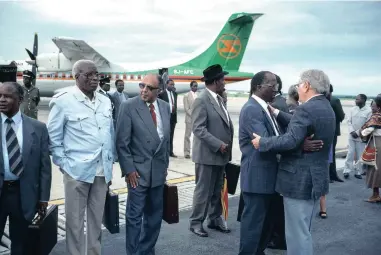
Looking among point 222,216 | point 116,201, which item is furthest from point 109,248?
point 222,216

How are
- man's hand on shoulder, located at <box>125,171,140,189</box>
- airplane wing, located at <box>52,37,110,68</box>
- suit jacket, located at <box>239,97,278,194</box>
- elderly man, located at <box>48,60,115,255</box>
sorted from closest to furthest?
1. elderly man, located at <box>48,60,115,255</box>
2. suit jacket, located at <box>239,97,278,194</box>
3. man's hand on shoulder, located at <box>125,171,140,189</box>
4. airplane wing, located at <box>52,37,110,68</box>

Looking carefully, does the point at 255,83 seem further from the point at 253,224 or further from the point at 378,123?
the point at 378,123

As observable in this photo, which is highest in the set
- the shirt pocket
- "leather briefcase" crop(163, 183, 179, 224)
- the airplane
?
the airplane

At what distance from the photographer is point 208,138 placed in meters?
4.40

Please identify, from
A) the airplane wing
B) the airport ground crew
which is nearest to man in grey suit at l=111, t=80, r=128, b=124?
the airport ground crew

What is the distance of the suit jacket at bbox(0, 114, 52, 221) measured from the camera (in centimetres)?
289

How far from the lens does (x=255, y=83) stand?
3.57 meters

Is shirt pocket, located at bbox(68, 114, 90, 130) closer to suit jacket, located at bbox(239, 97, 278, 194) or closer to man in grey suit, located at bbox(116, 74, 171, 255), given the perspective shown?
man in grey suit, located at bbox(116, 74, 171, 255)

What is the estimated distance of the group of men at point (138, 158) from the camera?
2941 mm

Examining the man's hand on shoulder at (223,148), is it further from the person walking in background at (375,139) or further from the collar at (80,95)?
the person walking in background at (375,139)

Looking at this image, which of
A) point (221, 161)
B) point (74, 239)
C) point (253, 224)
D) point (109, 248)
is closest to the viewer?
point (74, 239)

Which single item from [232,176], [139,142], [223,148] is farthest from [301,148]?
[232,176]

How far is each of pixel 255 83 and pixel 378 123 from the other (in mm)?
3510

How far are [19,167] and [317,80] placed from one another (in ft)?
8.09
